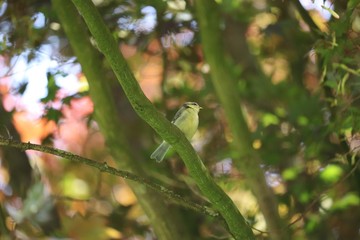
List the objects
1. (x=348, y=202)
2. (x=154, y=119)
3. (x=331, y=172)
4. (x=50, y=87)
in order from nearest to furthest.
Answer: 1. (x=154, y=119)
2. (x=50, y=87)
3. (x=348, y=202)
4. (x=331, y=172)

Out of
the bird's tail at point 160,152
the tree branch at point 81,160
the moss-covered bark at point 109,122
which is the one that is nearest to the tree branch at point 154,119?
the tree branch at point 81,160

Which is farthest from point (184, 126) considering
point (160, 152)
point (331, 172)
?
point (331, 172)

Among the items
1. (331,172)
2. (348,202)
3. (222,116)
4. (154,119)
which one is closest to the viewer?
(154,119)

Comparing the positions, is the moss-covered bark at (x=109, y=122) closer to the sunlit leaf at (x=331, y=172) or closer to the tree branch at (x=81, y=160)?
the tree branch at (x=81, y=160)

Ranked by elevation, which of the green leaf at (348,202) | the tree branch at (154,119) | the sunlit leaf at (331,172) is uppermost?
the sunlit leaf at (331,172)

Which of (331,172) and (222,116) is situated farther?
(222,116)

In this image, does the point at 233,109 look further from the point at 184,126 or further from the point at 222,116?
the point at 222,116

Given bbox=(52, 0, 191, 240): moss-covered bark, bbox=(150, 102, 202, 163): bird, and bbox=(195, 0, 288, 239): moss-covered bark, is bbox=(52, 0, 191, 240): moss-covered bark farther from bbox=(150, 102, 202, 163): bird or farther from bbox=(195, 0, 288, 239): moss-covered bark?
bbox=(195, 0, 288, 239): moss-covered bark
